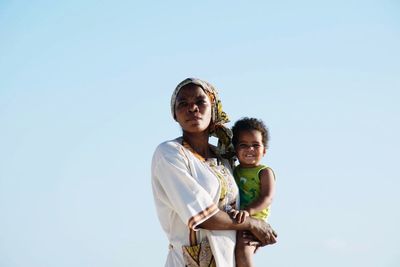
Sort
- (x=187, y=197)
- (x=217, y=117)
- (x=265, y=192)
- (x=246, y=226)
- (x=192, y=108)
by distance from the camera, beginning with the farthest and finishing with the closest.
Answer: (x=217, y=117) < (x=265, y=192) < (x=192, y=108) < (x=246, y=226) < (x=187, y=197)

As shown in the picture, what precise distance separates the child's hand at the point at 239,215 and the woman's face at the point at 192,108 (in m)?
0.64

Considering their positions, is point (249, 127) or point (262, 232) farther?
point (249, 127)

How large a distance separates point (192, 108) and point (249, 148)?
611 mm

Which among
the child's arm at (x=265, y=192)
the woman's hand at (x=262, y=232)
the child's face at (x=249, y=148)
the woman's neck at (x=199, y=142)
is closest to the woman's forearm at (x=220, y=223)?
the woman's hand at (x=262, y=232)

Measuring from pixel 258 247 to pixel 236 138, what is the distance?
89 centimetres

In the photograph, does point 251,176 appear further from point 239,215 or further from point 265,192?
point 239,215

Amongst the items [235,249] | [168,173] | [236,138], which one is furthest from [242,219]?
[236,138]

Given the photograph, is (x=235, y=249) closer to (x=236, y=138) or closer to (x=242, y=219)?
(x=242, y=219)

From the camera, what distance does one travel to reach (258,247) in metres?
4.02

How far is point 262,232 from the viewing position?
3906 millimetres

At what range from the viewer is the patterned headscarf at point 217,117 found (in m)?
4.16

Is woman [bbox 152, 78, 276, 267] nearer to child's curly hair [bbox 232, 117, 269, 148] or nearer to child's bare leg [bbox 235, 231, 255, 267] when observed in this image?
child's bare leg [bbox 235, 231, 255, 267]

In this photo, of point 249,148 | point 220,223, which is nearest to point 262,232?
point 220,223

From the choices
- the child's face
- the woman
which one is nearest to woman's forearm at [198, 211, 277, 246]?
the woman
